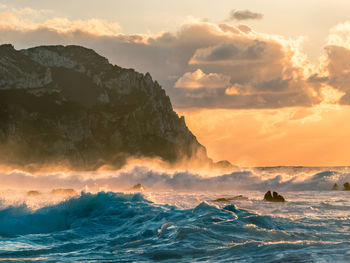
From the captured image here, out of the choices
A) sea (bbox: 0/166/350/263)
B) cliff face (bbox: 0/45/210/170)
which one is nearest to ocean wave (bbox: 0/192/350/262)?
sea (bbox: 0/166/350/263)

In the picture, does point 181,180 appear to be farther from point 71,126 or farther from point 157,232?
point 71,126

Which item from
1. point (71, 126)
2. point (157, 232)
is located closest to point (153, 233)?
point (157, 232)

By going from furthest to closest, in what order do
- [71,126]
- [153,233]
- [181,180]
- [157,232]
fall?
1. [71,126]
2. [181,180]
3. [157,232]
4. [153,233]

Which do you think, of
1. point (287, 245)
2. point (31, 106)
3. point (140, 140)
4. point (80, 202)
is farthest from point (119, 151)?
point (287, 245)

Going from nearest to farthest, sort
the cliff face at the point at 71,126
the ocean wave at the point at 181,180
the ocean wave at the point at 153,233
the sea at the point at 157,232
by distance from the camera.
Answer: the sea at the point at 157,232, the ocean wave at the point at 153,233, the ocean wave at the point at 181,180, the cliff face at the point at 71,126

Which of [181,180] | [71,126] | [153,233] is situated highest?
[71,126]

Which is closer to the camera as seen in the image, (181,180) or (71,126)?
(181,180)

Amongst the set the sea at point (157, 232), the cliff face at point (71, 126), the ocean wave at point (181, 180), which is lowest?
the sea at point (157, 232)

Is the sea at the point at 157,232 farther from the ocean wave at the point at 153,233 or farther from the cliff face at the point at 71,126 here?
the cliff face at the point at 71,126

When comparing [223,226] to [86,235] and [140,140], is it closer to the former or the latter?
[86,235]

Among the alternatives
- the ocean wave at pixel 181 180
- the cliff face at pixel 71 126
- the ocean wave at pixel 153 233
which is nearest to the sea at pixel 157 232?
the ocean wave at pixel 153 233

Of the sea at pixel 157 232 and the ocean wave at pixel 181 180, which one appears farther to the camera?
the ocean wave at pixel 181 180

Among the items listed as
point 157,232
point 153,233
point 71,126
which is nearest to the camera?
point 153,233

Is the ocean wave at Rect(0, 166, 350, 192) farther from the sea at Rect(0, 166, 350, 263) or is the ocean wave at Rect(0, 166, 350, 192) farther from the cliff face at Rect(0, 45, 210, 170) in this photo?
the cliff face at Rect(0, 45, 210, 170)
